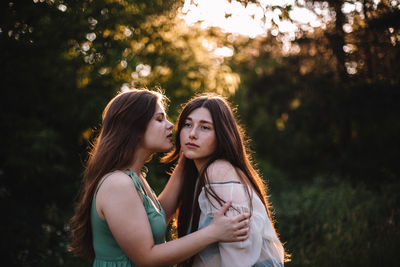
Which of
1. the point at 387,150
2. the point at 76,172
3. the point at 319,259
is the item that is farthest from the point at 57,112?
the point at 387,150

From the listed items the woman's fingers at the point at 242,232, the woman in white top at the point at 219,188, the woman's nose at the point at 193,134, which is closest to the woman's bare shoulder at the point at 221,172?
the woman in white top at the point at 219,188

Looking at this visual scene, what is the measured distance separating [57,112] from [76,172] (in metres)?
1.34

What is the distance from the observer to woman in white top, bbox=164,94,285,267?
6.71 ft

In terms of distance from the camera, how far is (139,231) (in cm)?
186

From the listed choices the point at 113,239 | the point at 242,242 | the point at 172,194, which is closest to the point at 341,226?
the point at 172,194

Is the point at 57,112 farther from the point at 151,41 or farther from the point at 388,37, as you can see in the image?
the point at 388,37

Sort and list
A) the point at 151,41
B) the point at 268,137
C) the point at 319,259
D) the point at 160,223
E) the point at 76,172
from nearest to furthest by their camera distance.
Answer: the point at 160,223
the point at 319,259
the point at 151,41
the point at 76,172
the point at 268,137

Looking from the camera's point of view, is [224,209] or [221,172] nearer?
[224,209]

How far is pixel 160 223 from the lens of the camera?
2.11 meters

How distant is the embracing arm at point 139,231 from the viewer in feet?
6.10

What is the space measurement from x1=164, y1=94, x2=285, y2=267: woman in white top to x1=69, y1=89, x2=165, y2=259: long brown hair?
37 cm

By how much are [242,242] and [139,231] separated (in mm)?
646

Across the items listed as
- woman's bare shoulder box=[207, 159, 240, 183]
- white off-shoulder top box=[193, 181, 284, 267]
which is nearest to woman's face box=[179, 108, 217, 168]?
woman's bare shoulder box=[207, 159, 240, 183]

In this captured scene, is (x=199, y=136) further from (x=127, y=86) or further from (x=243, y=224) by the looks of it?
(x=127, y=86)
